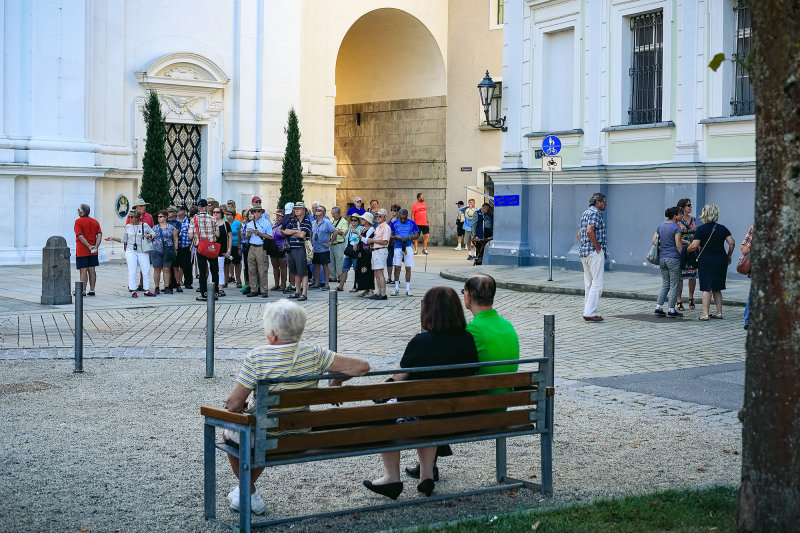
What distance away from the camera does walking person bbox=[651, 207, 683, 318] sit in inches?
647

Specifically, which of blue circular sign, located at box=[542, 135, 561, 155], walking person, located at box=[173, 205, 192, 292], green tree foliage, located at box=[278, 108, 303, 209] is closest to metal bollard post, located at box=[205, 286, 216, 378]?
walking person, located at box=[173, 205, 192, 292]

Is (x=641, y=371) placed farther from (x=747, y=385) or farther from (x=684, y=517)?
(x=747, y=385)

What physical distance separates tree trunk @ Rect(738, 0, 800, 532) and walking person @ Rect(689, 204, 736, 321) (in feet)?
38.3

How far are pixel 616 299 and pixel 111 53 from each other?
55.6 ft

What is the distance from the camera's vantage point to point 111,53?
3039cm

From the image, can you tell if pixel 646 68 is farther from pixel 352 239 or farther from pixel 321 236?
pixel 321 236

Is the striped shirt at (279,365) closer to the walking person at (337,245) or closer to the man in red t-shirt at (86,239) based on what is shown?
the man in red t-shirt at (86,239)

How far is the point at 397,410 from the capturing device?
231 inches

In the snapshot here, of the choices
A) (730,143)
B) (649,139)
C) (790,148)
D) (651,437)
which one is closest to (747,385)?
(790,148)

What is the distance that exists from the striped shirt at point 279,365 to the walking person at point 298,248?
13.4m

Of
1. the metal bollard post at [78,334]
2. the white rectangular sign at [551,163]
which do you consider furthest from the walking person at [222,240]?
the metal bollard post at [78,334]

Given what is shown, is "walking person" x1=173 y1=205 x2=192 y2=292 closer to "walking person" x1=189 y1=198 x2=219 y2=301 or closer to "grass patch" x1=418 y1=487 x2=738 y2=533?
"walking person" x1=189 y1=198 x2=219 y2=301

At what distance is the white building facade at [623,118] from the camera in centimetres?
2195

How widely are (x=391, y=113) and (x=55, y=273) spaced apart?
80.3ft
